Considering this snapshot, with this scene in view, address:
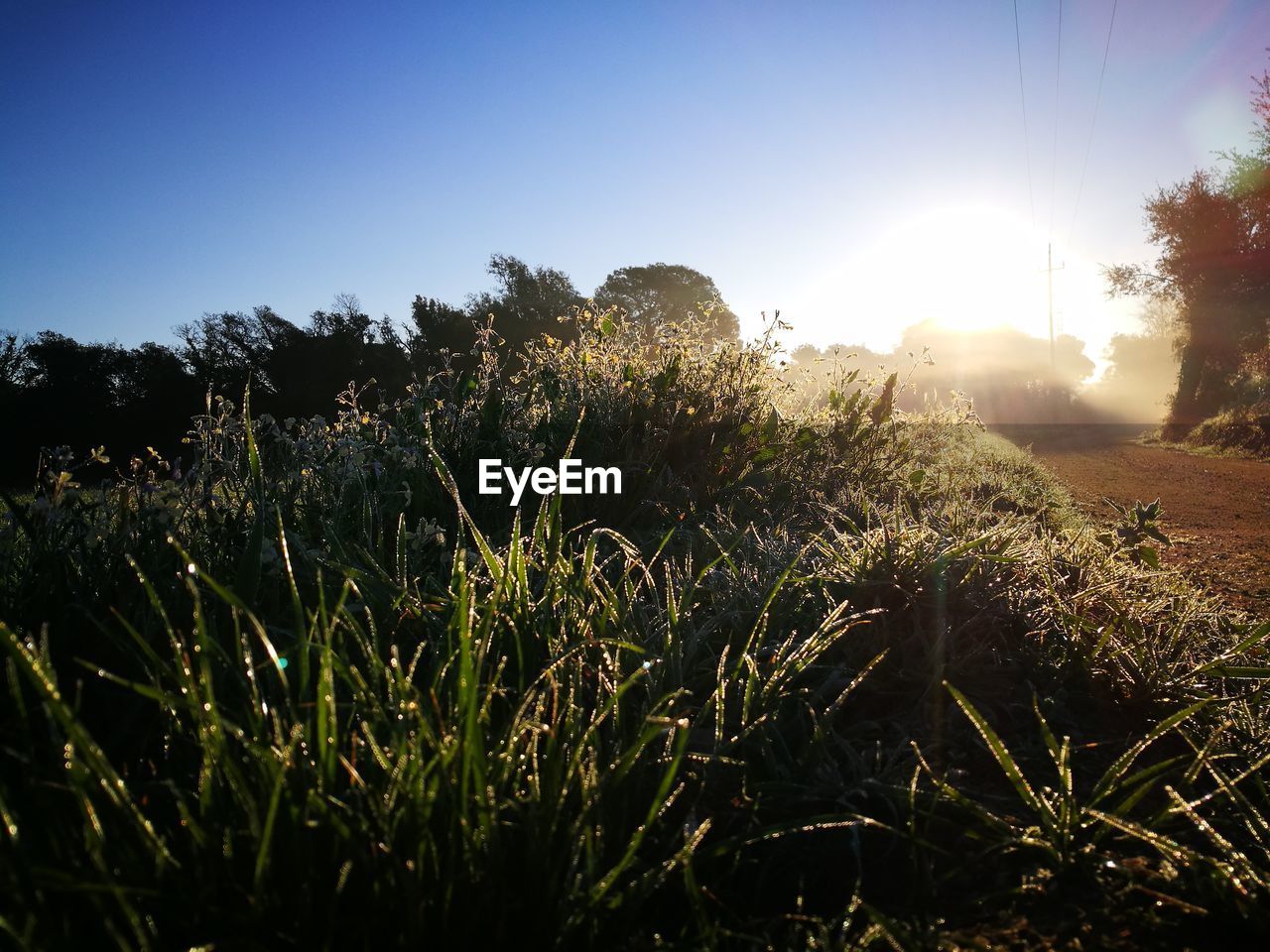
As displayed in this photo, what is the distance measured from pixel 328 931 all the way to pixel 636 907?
0.36m

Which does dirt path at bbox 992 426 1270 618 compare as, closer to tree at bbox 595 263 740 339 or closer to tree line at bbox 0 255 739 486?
tree line at bbox 0 255 739 486

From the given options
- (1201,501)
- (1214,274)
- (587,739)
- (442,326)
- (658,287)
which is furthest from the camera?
(658,287)

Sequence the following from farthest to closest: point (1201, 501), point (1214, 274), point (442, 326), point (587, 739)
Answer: point (442, 326) → point (1214, 274) → point (1201, 501) → point (587, 739)

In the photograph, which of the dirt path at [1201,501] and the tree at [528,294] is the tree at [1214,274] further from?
the tree at [528,294]

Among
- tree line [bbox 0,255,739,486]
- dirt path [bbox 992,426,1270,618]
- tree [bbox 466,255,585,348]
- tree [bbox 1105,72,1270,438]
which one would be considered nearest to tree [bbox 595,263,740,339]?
tree [bbox 466,255,585,348]

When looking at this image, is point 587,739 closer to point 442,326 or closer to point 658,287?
point 442,326

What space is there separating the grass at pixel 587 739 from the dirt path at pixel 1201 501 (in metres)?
0.49

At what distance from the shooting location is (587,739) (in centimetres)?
92

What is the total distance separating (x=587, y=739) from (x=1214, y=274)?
21262 mm

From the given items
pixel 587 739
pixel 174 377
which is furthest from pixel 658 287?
pixel 587 739

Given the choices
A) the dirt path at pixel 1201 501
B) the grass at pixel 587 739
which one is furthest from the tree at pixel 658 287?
the grass at pixel 587 739

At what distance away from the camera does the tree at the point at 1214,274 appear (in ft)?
48.4

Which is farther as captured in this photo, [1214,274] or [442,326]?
[442,326]

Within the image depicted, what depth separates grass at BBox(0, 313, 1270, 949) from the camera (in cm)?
75
